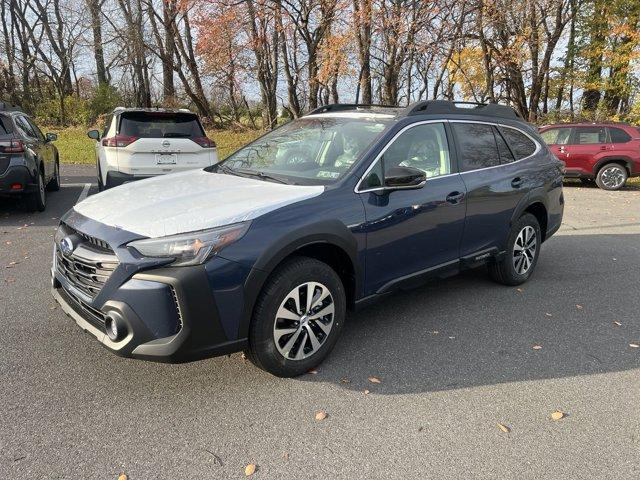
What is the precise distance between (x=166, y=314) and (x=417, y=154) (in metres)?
2.30

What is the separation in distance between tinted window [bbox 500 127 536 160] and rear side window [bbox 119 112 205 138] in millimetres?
4774

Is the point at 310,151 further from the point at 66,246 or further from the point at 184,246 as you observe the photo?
the point at 66,246

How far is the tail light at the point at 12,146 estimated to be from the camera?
7.14 meters

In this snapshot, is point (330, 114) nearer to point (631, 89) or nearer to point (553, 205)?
point (553, 205)

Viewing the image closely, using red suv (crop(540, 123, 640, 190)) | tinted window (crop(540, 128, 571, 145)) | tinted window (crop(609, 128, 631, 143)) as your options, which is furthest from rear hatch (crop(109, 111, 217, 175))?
tinted window (crop(609, 128, 631, 143))

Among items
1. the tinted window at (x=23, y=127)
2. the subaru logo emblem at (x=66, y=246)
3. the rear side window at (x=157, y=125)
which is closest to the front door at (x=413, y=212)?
the subaru logo emblem at (x=66, y=246)

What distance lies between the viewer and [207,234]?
8.96 ft

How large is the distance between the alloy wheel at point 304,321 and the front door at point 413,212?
42cm

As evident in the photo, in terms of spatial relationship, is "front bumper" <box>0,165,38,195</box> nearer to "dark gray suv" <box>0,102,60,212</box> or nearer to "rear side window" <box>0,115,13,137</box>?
"dark gray suv" <box>0,102,60,212</box>

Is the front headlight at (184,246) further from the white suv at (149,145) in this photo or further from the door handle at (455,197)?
the white suv at (149,145)

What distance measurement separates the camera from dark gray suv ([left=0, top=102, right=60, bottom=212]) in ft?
23.5

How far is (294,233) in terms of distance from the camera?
118 inches

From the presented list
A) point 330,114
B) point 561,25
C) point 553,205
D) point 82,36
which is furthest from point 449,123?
point 82,36

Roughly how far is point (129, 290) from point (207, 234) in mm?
502
